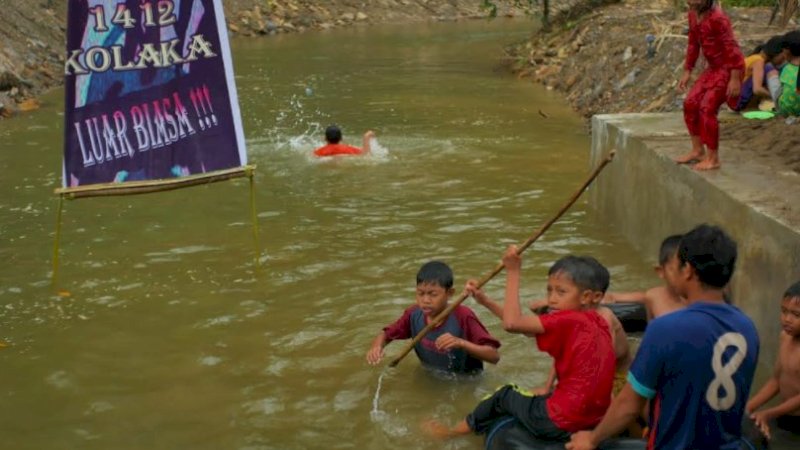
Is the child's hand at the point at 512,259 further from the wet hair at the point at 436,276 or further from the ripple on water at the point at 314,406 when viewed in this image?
the ripple on water at the point at 314,406

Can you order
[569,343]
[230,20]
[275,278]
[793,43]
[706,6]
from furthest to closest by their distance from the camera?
[230,20], [793,43], [275,278], [706,6], [569,343]

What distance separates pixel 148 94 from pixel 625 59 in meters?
10.9

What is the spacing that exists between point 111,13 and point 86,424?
2.78 metres

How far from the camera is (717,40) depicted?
290 inches

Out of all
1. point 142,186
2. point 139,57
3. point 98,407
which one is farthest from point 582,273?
point 139,57

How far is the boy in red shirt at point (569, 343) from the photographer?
4.62 m

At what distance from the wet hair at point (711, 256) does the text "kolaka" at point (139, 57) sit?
14.7 ft

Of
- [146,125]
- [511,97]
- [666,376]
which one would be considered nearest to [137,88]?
[146,125]

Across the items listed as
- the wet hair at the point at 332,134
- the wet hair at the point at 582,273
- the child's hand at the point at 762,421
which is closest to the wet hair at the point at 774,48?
the wet hair at the point at 332,134

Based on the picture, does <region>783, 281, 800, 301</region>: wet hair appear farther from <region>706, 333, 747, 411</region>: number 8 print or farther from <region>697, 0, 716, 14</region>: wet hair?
<region>697, 0, 716, 14</region>: wet hair

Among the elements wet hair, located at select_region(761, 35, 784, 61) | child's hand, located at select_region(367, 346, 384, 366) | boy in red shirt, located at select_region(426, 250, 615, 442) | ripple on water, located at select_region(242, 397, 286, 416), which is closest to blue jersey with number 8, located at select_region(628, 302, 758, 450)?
boy in red shirt, located at select_region(426, 250, 615, 442)

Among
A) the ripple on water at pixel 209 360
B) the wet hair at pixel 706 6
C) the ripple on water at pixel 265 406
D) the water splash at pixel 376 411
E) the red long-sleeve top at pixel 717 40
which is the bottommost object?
the water splash at pixel 376 411

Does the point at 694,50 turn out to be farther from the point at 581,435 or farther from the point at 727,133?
the point at 581,435

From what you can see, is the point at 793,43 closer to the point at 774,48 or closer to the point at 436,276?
the point at 774,48
